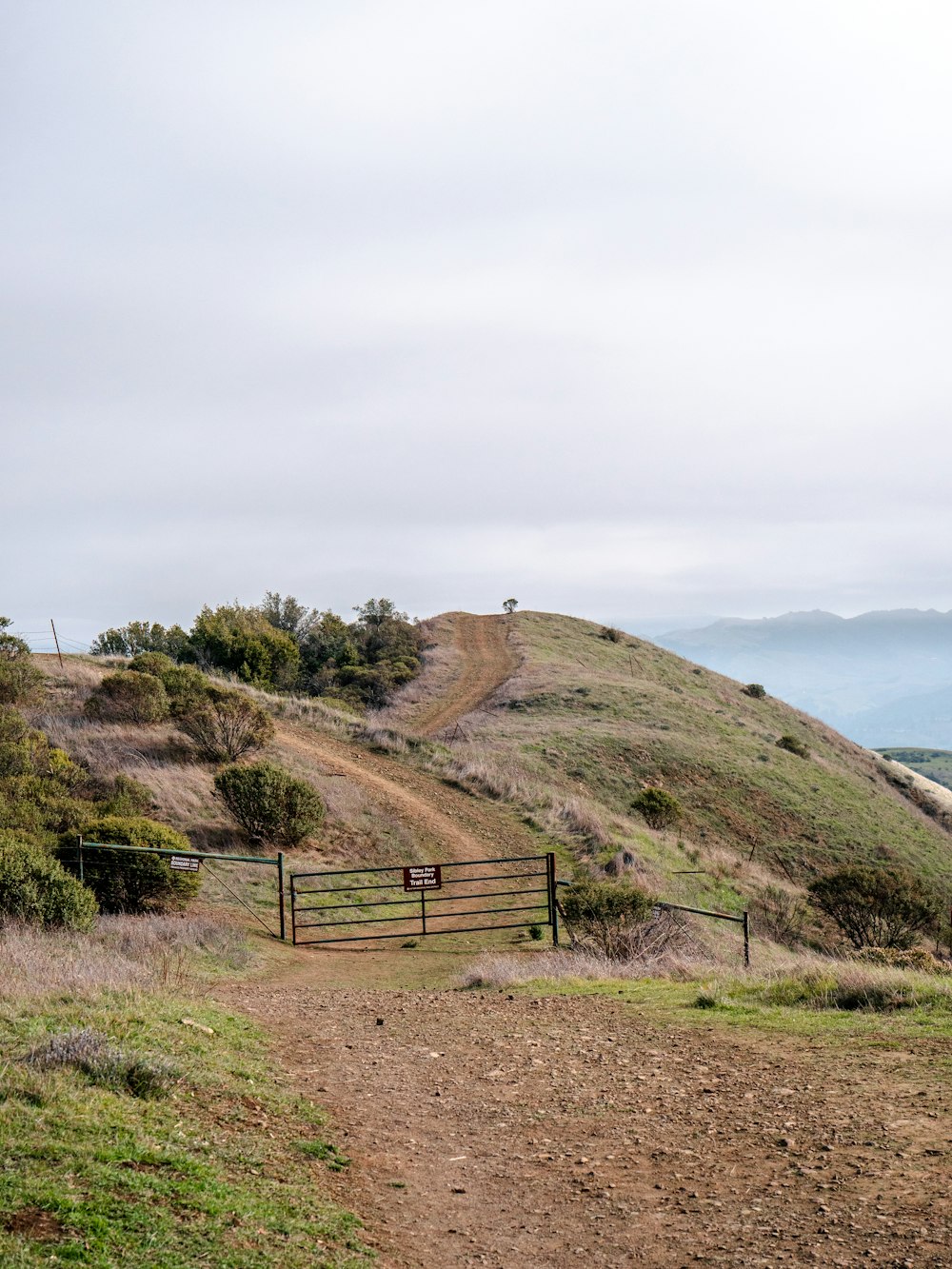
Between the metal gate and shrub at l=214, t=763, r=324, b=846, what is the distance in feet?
5.96

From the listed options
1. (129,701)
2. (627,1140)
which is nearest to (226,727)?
(129,701)

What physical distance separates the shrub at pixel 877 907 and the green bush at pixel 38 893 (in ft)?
59.0

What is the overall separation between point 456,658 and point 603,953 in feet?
136

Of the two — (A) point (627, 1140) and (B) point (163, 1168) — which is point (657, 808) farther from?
(B) point (163, 1168)

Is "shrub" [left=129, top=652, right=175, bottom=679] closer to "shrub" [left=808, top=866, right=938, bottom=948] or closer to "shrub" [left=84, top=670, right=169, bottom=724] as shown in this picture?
"shrub" [left=84, top=670, right=169, bottom=724]

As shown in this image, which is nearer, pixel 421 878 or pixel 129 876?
pixel 129 876

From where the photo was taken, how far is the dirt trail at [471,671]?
44500mm

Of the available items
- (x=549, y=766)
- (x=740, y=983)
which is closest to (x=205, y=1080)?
(x=740, y=983)

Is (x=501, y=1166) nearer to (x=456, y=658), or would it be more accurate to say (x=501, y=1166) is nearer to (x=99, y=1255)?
(x=99, y=1255)

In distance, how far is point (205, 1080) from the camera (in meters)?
7.57

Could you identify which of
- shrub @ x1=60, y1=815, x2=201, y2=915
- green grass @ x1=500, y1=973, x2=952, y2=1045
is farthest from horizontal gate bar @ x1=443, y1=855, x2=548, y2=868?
shrub @ x1=60, y1=815, x2=201, y2=915

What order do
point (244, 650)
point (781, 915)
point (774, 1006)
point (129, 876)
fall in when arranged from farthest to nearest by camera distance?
point (244, 650)
point (781, 915)
point (129, 876)
point (774, 1006)

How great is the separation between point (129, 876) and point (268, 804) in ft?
17.1

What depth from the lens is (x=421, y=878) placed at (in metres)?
18.0
